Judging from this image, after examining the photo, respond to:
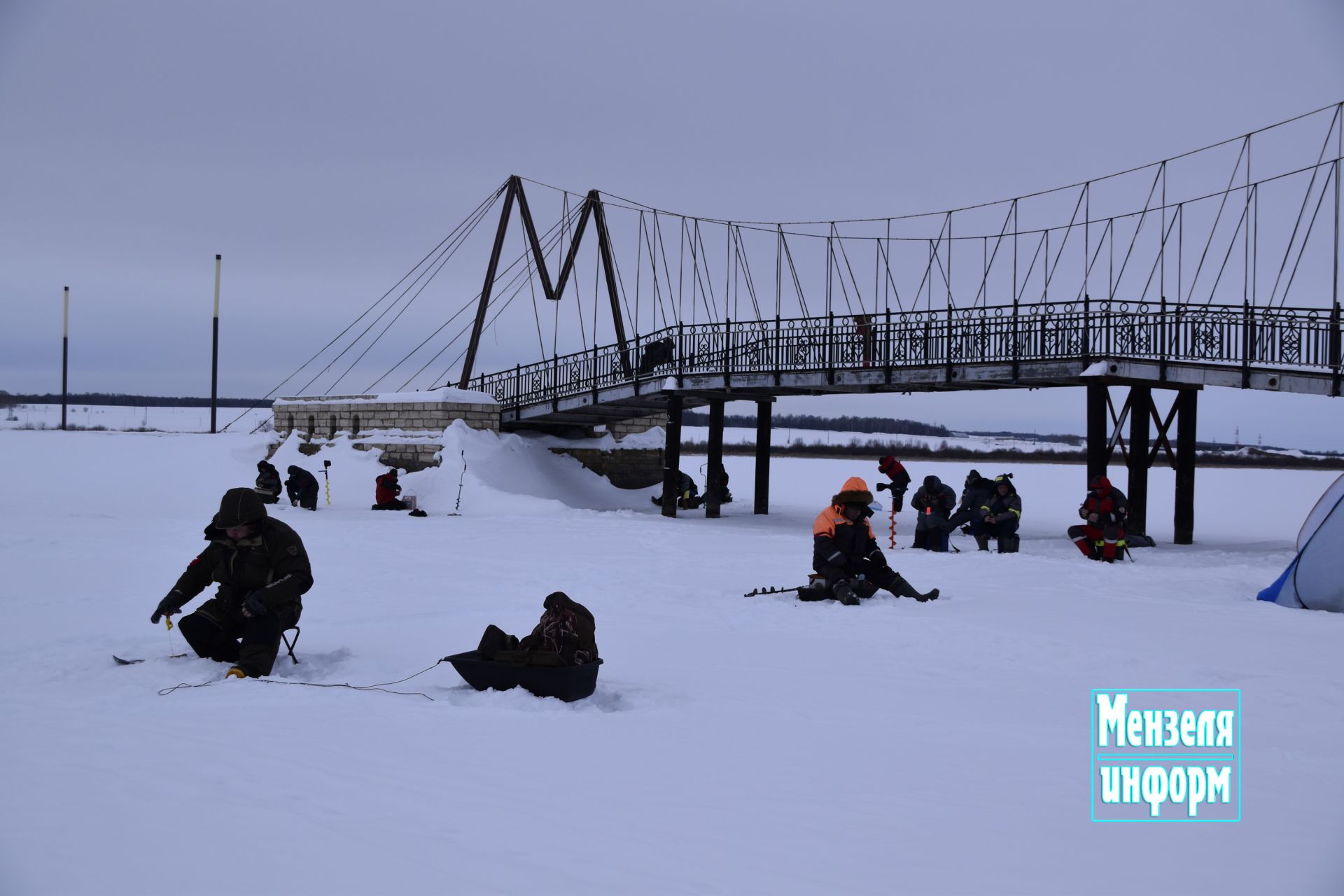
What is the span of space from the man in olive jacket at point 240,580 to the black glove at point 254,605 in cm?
8

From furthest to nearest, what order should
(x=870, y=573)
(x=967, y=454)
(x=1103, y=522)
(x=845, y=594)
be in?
(x=967, y=454) < (x=1103, y=522) < (x=870, y=573) < (x=845, y=594)

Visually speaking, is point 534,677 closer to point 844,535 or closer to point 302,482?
point 844,535

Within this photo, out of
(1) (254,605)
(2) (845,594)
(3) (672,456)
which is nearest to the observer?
(1) (254,605)

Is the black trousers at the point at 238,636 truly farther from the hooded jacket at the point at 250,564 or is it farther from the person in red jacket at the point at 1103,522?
the person in red jacket at the point at 1103,522

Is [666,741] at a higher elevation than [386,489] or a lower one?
lower

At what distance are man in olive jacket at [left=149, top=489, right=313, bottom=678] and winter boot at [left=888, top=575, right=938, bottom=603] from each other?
604 cm

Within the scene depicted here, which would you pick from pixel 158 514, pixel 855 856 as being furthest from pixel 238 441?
pixel 855 856

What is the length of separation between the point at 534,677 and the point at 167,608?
2.58m

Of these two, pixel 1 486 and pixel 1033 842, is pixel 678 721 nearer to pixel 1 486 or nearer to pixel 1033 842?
pixel 1033 842

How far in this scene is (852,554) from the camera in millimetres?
11266

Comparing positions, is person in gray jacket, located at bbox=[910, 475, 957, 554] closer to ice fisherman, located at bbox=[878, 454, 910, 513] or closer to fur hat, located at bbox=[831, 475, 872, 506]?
ice fisherman, located at bbox=[878, 454, 910, 513]

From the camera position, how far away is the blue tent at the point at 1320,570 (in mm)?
10852

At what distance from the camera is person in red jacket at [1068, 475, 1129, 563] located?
585 inches

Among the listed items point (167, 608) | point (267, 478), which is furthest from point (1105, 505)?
point (267, 478)
